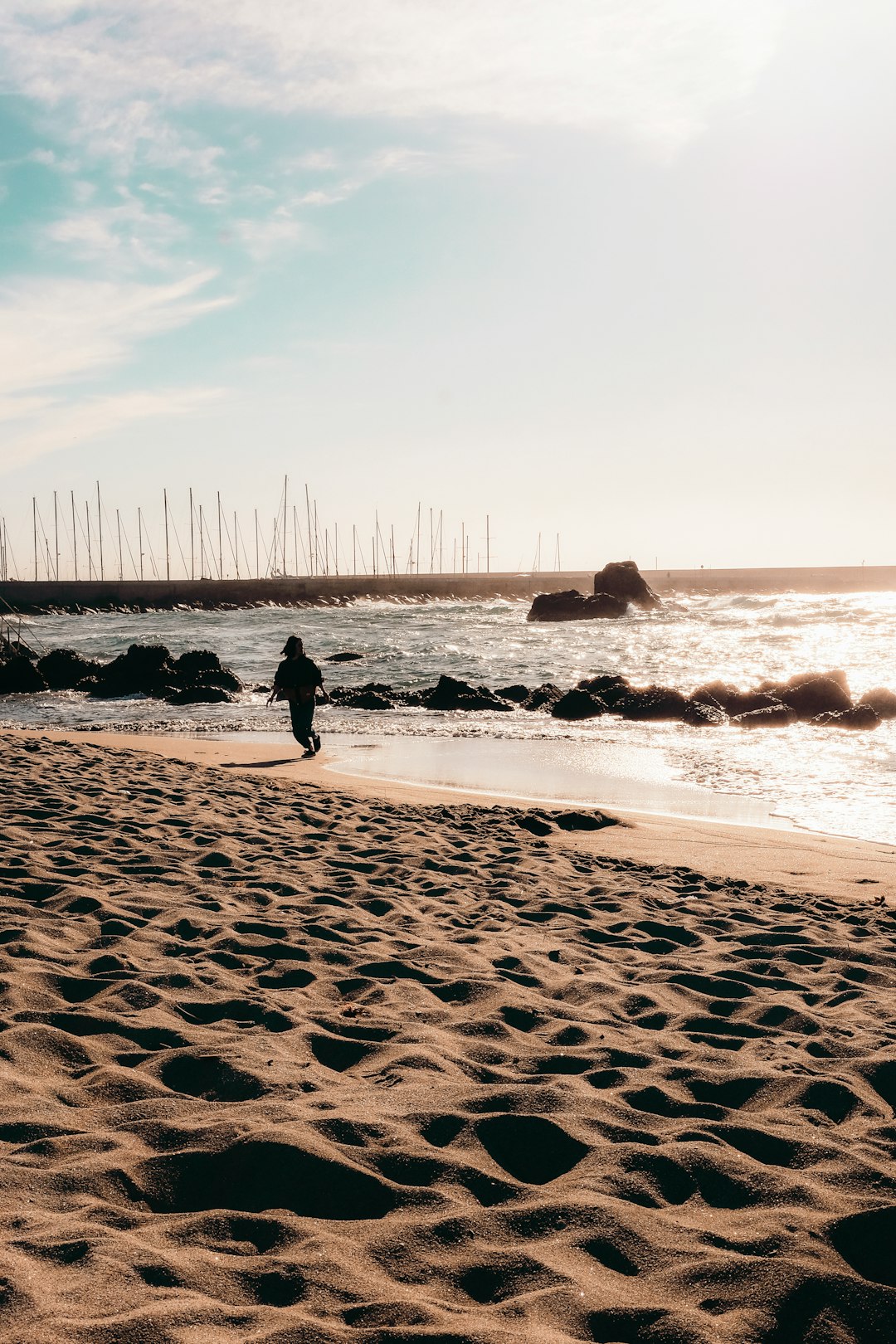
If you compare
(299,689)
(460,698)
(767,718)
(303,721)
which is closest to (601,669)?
(460,698)

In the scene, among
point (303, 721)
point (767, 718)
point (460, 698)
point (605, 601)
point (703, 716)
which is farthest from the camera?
point (605, 601)

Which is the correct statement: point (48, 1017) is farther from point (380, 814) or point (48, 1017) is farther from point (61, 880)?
point (380, 814)

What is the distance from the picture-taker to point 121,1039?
12.5ft

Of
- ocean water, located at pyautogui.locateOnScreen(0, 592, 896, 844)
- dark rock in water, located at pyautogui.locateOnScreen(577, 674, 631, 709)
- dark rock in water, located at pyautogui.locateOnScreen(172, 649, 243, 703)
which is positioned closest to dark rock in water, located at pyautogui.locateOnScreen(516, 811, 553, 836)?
ocean water, located at pyautogui.locateOnScreen(0, 592, 896, 844)

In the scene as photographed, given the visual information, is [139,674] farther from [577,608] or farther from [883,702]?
[577,608]

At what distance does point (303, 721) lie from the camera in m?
13.9

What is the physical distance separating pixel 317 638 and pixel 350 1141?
37628 mm

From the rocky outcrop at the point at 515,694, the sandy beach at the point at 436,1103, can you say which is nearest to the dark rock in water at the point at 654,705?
the rocky outcrop at the point at 515,694

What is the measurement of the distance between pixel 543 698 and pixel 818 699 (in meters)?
5.76

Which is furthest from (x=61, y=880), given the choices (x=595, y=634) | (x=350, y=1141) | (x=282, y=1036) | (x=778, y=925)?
(x=595, y=634)

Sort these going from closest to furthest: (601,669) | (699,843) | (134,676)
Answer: (699,843), (134,676), (601,669)

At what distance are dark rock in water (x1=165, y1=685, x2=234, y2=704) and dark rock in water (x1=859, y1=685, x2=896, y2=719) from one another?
13.3 metres

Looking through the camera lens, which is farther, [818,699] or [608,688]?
[608,688]

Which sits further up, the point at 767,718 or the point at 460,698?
the point at 460,698
